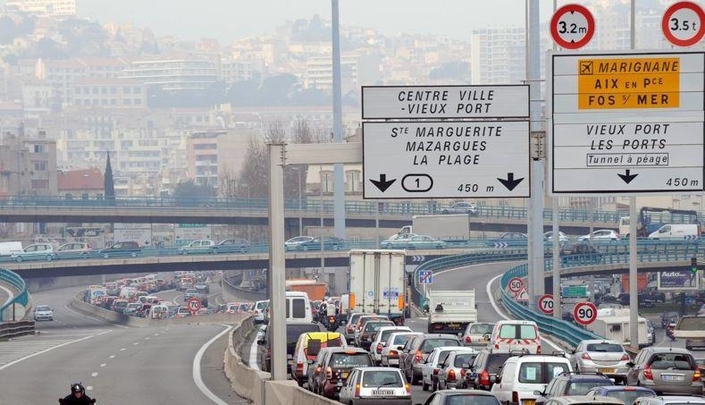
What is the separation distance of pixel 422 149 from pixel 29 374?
86.7 ft

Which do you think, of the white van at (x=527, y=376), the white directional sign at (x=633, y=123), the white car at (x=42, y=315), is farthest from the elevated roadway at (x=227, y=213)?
the white directional sign at (x=633, y=123)

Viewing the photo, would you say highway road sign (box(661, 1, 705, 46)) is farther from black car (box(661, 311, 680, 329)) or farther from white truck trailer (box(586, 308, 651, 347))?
black car (box(661, 311, 680, 329))

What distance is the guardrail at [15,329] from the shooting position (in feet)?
270

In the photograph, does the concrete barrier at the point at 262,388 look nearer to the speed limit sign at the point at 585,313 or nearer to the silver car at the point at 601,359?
the silver car at the point at 601,359

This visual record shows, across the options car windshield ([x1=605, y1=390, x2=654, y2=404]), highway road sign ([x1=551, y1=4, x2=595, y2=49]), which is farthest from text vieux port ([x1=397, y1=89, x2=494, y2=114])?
car windshield ([x1=605, y1=390, x2=654, y2=404])

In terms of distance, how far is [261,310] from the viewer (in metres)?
91.2

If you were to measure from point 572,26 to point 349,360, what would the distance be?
542 inches

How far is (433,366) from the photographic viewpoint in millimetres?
46469

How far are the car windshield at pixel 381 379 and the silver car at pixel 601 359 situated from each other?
10.1m

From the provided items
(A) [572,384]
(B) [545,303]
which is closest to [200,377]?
(B) [545,303]

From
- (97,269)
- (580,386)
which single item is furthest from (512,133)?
(97,269)

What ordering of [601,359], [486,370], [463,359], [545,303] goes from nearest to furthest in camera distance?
[486,370] → [463,359] → [601,359] → [545,303]

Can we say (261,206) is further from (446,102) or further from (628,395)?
(628,395)

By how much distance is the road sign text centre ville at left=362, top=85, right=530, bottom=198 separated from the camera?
3284 cm
